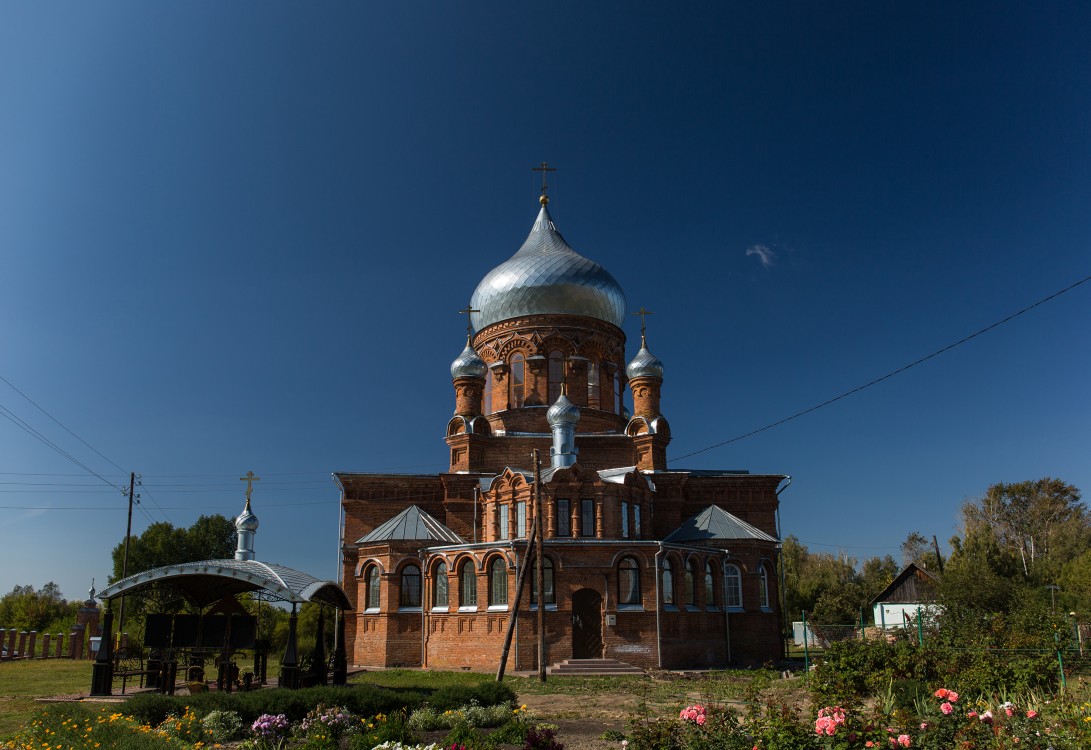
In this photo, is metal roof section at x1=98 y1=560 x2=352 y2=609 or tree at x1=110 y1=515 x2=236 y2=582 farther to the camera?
tree at x1=110 y1=515 x2=236 y2=582

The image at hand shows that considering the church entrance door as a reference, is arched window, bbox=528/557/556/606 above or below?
above

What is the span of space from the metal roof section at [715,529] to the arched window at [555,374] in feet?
21.4

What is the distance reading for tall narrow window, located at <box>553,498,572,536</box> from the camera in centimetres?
2514

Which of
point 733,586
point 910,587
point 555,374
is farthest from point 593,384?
point 910,587

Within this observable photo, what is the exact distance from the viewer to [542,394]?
30734 mm

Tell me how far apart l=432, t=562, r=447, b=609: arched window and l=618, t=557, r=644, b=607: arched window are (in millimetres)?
5384

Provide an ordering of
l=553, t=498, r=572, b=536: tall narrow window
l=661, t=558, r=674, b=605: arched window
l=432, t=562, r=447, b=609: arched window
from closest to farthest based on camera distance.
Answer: l=661, t=558, r=674, b=605: arched window, l=553, t=498, r=572, b=536: tall narrow window, l=432, t=562, r=447, b=609: arched window

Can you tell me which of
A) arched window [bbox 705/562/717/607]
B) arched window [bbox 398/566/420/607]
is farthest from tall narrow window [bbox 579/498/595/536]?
arched window [bbox 398/566/420/607]

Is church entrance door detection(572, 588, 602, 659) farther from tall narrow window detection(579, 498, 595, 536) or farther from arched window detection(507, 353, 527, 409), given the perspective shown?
arched window detection(507, 353, 527, 409)

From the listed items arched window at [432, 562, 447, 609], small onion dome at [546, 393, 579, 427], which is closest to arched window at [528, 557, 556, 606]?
arched window at [432, 562, 447, 609]

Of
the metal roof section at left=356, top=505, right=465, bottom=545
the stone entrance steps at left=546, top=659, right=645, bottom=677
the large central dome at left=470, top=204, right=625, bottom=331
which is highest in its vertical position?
the large central dome at left=470, top=204, right=625, bottom=331

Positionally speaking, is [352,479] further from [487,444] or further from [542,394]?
[542,394]

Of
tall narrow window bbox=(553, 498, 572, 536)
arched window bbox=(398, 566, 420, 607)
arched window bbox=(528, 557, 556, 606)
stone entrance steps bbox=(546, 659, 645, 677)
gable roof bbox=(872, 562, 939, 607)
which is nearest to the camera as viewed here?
stone entrance steps bbox=(546, 659, 645, 677)

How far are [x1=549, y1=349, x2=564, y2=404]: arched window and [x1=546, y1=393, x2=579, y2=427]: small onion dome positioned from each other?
9.76ft
